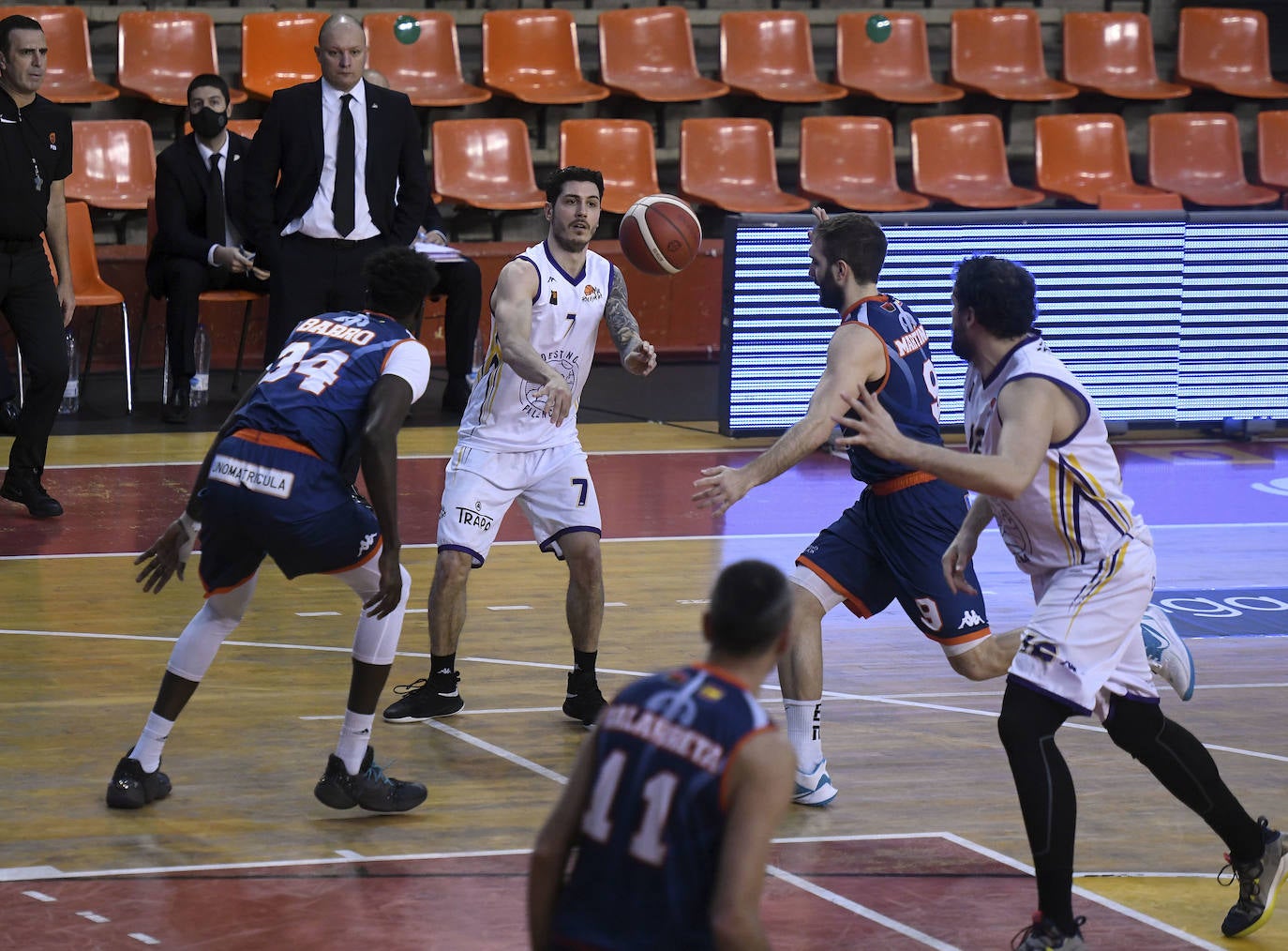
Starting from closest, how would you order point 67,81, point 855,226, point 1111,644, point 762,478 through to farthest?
point 1111,644 < point 762,478 < point 855,226 < point 67,81

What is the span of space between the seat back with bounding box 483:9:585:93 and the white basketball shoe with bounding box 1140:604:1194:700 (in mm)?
9969

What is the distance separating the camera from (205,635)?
18.3 ft

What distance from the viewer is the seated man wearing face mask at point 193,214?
39.2 ft

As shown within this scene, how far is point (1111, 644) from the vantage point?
15.6ft

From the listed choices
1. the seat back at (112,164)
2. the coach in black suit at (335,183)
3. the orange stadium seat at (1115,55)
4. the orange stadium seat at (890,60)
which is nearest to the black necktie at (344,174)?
the coach in black suit at (335,183)

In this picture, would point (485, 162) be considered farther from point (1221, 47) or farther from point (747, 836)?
point (747, 836)

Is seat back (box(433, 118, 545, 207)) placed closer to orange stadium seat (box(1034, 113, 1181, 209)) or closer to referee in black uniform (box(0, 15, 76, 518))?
orange stadium seat (box(1034, 113, 1181, 209))

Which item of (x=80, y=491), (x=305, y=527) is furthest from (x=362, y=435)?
(x=80, y=491)

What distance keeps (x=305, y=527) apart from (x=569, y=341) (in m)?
1.91

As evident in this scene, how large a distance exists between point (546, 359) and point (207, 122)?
19.0ft

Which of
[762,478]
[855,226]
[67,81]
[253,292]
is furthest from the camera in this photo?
[67,81]

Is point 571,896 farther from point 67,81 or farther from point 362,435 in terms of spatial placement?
point 67,81

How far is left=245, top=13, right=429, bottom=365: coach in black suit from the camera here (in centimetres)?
1017

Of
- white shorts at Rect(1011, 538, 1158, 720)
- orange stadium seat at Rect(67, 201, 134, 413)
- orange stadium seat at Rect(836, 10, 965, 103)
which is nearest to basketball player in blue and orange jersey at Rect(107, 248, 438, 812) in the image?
white shorts at Rect(1011, 538, 1158, 720)
